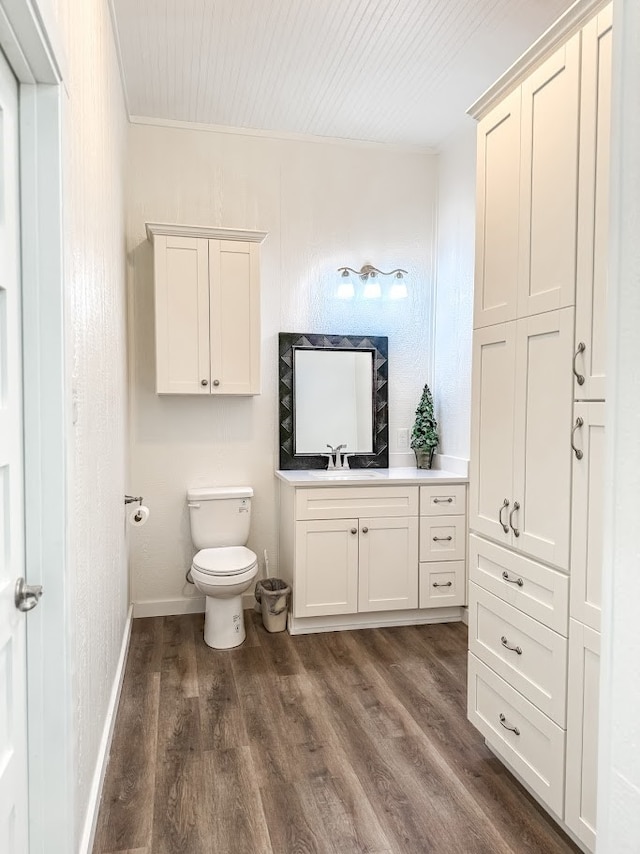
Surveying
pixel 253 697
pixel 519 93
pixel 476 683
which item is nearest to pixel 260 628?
pixel 253 697

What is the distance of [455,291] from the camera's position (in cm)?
377

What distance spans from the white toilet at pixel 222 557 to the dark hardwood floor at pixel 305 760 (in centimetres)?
14

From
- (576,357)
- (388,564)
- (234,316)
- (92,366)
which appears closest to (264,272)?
(234,316)

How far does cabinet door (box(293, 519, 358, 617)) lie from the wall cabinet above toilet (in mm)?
919

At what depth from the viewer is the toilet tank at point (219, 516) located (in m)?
3.46

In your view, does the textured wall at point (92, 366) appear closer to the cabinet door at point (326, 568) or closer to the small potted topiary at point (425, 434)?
the cabinet door at point (326, 568)

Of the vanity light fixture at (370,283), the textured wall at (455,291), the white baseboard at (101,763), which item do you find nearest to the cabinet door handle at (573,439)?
the white baseboard at (101,763)

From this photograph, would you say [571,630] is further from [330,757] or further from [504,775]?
[330,757]

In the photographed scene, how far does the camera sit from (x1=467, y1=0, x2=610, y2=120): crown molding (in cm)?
160

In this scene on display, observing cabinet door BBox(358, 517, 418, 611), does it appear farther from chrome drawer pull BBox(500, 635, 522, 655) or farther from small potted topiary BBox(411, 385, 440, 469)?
chrome drawer pull BBox(500, 635, 522, 655)

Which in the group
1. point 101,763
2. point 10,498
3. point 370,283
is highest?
point 370,283

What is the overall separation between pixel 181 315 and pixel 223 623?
5.62ft

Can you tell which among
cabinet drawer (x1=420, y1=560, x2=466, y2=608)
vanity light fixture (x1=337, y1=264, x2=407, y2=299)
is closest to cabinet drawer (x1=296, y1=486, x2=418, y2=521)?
cabinet drawer (x1=420, y1=560, x2=466, y2=608)

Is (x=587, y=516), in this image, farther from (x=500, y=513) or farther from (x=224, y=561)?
(x=224, y=561)
